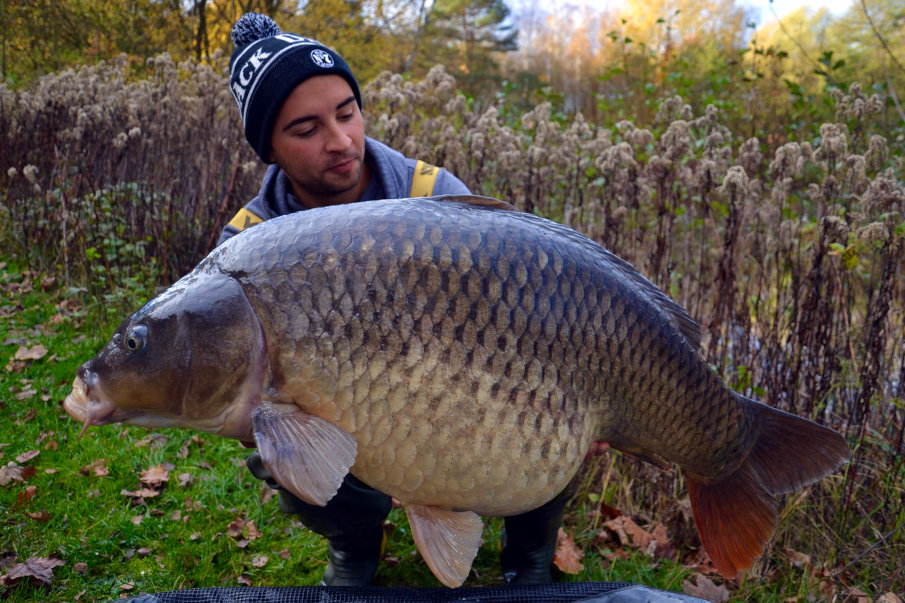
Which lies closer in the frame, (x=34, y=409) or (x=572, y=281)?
(x=572, y=281)

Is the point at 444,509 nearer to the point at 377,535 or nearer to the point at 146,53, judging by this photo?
the point at 377,535

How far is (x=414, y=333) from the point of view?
1.03m

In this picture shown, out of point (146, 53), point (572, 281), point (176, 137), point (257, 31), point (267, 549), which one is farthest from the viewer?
point (146, 53)

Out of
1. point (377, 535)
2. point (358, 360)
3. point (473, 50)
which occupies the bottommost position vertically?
point (377, 535)

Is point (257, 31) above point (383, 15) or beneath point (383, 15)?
beneath

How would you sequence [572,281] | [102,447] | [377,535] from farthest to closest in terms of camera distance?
[102,447]
[377,535]
[572,281]

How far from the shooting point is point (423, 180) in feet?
6.20

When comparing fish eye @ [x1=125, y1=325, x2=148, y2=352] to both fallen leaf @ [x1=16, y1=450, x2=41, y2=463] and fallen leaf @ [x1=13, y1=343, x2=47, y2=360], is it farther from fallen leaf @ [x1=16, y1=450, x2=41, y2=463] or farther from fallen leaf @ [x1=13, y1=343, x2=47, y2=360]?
fallen leaf @ [x1=13, y1=343, x2=47, y2=360]

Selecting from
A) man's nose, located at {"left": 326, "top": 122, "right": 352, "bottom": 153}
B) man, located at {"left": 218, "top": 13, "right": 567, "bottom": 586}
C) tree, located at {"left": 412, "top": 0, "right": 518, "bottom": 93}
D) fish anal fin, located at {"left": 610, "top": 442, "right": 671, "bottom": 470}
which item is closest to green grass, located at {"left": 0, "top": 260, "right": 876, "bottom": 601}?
man, located at {"left": 218, "top": 13, "right": 567, "bottom": 586}

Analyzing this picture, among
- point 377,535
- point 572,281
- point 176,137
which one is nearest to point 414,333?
point 572,281

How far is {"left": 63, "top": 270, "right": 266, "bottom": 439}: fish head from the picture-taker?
1.01 metres

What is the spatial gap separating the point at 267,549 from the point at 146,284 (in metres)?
2.01

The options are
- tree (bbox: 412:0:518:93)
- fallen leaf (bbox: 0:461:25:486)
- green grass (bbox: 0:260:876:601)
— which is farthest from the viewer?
tree (bbox: 412:0:518:93)

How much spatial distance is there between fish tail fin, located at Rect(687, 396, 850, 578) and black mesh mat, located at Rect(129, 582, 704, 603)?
174 millimetres
